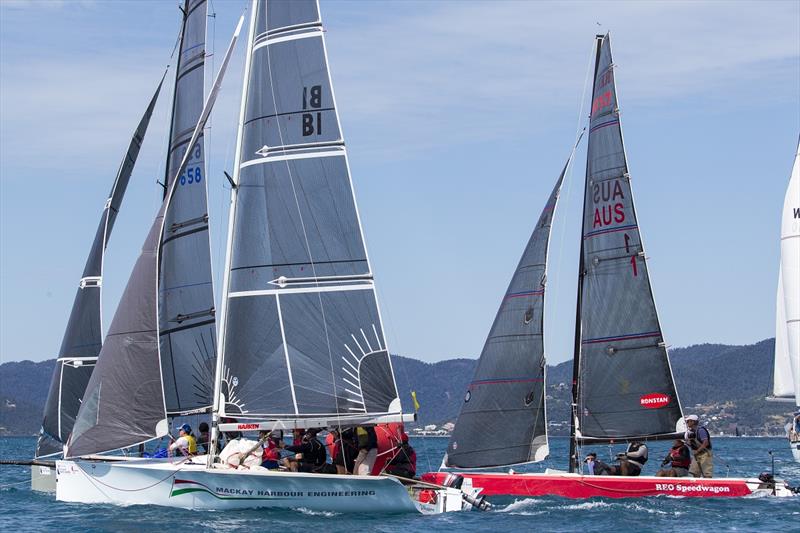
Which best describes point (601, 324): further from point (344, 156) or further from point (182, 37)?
point (182, 37)

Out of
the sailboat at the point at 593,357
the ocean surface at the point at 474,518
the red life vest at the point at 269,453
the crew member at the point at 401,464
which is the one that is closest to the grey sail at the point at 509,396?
the sailboat at the point at 593,357

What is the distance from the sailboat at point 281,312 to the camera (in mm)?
24703

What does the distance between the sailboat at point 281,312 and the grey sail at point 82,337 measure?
862 cm

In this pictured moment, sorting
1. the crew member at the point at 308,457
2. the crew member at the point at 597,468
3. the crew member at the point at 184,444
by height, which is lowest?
the crew member at the point at 597,468

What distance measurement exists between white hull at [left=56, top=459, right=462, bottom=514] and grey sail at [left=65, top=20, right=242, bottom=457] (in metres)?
0.64

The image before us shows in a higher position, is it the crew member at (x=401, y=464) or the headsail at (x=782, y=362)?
the headsail at (x=782, y=362)

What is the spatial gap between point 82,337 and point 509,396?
1099 centimetres

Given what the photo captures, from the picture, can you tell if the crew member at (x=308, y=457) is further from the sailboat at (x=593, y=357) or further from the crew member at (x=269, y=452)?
the sailboat at (x=593, y=357)

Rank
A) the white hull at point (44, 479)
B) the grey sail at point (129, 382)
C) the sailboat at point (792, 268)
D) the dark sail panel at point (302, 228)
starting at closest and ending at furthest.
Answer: the grey sail at point (129, 382), the dark sail panel at point (302, 228), the white hull at point (44, 479), the sailboat at point (792, 268)

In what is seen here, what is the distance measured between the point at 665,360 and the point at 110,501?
44.1ft

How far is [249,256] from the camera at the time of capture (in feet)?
81.7

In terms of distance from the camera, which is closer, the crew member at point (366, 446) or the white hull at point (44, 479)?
the crew member at point (366, 446)

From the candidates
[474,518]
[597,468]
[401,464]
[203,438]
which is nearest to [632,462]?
[597,468]

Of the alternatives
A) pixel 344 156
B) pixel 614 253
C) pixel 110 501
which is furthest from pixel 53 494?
pixel 614 253
